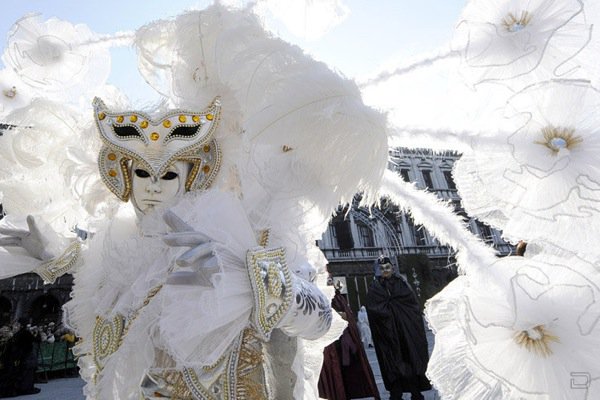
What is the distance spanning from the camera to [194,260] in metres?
0.98

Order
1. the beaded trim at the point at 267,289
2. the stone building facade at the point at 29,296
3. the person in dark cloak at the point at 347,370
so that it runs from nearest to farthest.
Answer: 1. the beaded trim at the point at 267,289
2. the person in dark cloak at the point at 347,370
3. the stone building facade at the point at 29,296

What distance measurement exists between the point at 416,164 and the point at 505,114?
22.1 meters

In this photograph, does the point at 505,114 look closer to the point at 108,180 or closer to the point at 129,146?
the point at 129,146

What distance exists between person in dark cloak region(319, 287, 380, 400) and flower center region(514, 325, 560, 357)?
319cm

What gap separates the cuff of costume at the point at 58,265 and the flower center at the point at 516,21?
1930 millimetres

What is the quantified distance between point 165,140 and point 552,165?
1.25 metres

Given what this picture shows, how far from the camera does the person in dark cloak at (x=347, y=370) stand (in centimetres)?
396

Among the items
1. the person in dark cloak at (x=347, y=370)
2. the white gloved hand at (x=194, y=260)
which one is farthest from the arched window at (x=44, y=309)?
the white gloved hand at (x=194, y=260)

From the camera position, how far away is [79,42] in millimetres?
2295

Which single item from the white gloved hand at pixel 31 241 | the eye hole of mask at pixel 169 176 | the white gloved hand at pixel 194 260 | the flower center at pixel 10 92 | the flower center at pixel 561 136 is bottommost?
the white gloved hand at pixel 194 260

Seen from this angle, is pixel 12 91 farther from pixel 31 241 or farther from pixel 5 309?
pixel 5 309

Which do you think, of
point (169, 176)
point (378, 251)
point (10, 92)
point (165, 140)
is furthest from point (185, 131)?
point (378, 251)

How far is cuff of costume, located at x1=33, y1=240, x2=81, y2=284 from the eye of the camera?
6.14 ft

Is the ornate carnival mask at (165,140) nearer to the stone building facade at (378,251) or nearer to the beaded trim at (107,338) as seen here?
the beaded trim at (107,338)
